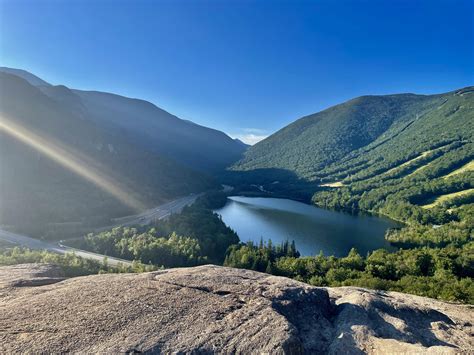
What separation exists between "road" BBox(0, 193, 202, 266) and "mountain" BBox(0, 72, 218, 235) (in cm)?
412

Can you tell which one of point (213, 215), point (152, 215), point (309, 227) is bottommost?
point (152, 215)

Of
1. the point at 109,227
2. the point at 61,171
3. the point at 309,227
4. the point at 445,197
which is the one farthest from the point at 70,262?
the point at 445,197

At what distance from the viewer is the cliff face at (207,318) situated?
1013cm

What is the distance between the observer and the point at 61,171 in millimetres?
96562

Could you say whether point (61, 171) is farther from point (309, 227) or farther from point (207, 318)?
point (207, 318)

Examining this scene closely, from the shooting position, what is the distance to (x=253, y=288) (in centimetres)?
1416

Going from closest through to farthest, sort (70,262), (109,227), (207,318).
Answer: (207,318) < (70,262) < (109,227)

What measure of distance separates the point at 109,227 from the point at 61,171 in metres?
36.2

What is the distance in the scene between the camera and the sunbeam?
9619 cm

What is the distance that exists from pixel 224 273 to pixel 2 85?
136 meters

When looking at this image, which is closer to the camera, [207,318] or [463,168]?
[207,318]

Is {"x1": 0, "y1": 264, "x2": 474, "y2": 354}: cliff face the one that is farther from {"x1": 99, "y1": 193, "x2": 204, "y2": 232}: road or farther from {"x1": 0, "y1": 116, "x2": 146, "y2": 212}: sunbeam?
{"x1": 0, "y1": 116, "x2": 146, "y2": 212}: sunbeam

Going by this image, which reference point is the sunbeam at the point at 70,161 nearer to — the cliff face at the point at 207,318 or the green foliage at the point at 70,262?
the green foliage at the point at 70,262

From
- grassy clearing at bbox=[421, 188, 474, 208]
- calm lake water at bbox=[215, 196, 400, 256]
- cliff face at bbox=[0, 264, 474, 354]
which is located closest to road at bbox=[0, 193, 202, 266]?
calm lake water at bbox=[215, 196, 400, 256]
